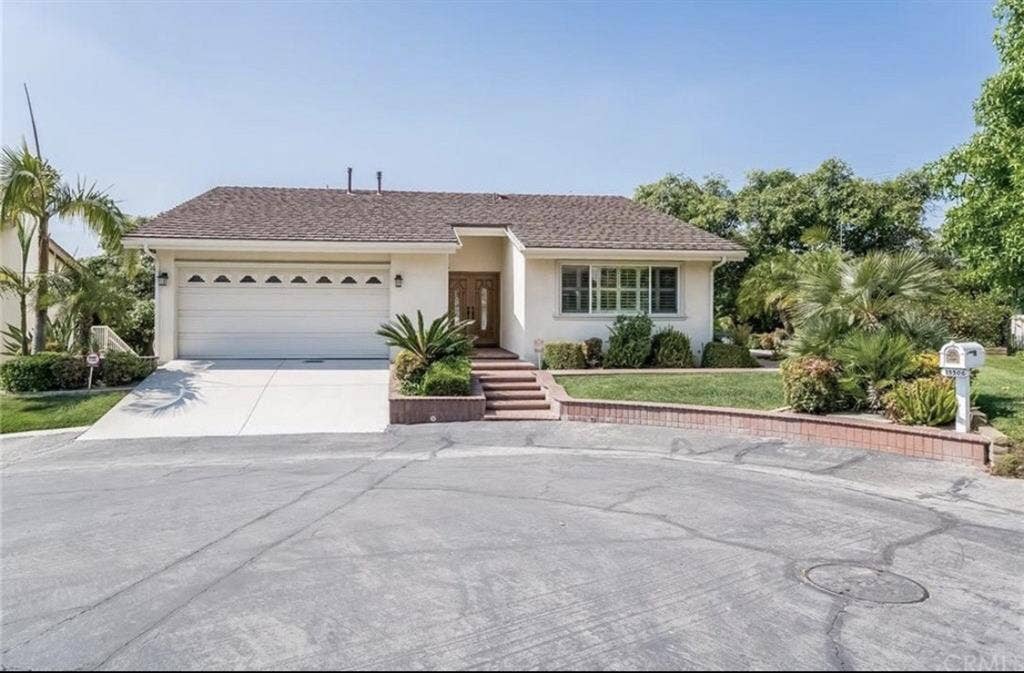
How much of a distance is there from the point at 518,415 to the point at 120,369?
→ 29.0 feet

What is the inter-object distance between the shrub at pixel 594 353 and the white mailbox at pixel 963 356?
26.8ft

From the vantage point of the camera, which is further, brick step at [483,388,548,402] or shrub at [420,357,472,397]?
brick step at [483,388,548,402]

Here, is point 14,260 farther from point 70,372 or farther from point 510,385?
point 510,385

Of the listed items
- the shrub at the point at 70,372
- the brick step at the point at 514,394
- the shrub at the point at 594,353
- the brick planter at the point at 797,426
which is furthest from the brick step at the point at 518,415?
the shrub at the point at 70,372

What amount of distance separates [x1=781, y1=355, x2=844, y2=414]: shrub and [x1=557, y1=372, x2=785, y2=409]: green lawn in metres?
0.65

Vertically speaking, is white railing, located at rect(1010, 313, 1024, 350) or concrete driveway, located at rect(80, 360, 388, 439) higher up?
white railing, located at rect(1010, 313, 1024, 350)

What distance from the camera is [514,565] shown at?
497cm

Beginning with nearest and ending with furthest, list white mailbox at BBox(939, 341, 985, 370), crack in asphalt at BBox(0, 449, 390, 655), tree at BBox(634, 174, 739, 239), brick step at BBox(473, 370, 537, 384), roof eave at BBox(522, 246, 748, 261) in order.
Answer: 1. crack in asphalt at BBox(0, 449, 390, 655)
2. white mailbox at BBox(939, 341, 985, 370)
3. brick step at BBox(473, 370, 537, 384)
4. roof eave at BBox(522, 246, 748, 261)
5. tree at BBox(634, 174, 739, 239)

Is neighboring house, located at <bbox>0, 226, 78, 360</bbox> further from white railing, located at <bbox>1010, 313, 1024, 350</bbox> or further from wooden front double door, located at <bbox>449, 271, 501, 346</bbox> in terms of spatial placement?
white railing, located at <bbox>1010, 313, 1024, 350</bbox>

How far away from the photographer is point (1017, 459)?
8148mm

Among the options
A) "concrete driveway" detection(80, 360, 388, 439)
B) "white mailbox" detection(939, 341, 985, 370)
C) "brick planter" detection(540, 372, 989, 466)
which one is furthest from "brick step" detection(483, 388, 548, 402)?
"white mailbox" detection(939, 341, 985, 370)

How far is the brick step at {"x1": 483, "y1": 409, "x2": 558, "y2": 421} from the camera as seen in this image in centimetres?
1237

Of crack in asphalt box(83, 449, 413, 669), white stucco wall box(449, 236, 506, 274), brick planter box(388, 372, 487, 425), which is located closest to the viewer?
crack in asphalt box(83, 449, 413, 669)

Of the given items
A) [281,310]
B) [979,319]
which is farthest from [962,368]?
[979,319]
